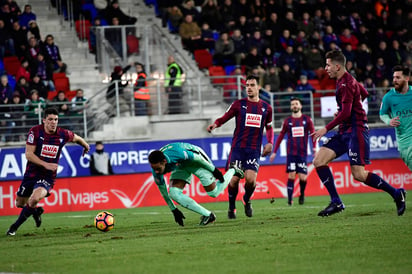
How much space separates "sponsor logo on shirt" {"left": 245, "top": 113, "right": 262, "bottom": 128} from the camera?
14305mm

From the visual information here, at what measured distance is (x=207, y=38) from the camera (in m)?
26.9

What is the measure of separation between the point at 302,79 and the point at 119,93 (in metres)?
5.74

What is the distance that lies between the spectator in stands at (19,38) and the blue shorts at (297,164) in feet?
31.9

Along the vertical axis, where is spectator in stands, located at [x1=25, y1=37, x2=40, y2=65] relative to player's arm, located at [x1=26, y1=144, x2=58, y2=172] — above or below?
above

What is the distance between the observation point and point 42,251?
9883 millimetres

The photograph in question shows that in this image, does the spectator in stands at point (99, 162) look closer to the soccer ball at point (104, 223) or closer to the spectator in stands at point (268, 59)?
the spectator in stands at point (268, 59)

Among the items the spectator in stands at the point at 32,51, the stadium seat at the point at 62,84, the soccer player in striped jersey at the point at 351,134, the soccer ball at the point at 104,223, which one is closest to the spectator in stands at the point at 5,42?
the spectator in stands at the point at 32,51

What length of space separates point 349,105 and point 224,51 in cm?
1434

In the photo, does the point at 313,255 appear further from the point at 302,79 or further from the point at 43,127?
the point at 302,79

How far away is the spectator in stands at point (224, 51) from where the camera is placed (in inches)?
1029

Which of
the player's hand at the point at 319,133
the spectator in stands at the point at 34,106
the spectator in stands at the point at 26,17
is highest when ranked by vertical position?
the spectator in stands at the point at 26,17

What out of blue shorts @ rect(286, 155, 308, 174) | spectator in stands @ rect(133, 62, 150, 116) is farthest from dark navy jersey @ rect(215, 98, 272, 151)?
spectator in stands @ rect(133, 62, 150, 116)

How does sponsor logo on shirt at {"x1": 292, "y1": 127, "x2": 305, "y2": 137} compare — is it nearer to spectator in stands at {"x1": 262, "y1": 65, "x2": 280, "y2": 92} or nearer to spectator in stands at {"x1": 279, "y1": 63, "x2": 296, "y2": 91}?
spectator in stands at {"x1": 262, "y1": 65, "x2": 280, "y2": 92}

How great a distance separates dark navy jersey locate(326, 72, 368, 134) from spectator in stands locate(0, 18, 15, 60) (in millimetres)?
14469
